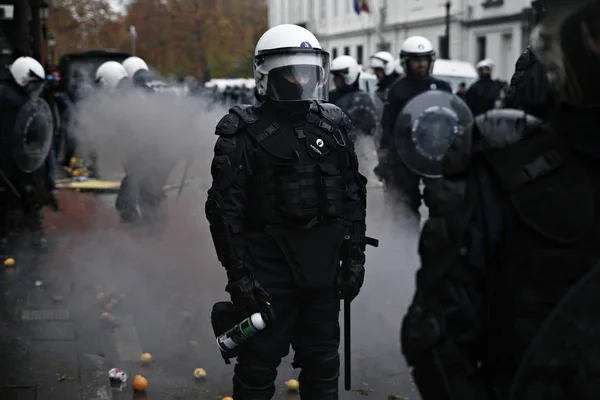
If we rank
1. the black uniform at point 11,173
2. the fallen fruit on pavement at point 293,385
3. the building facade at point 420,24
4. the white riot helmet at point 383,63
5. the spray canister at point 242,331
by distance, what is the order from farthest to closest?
the building facade at point 420,24, the white riot helmet at point 383,63, the black uniform at point 11,173, the fallen fruit on pavement at point 293,385, the spray canister at point 242,331

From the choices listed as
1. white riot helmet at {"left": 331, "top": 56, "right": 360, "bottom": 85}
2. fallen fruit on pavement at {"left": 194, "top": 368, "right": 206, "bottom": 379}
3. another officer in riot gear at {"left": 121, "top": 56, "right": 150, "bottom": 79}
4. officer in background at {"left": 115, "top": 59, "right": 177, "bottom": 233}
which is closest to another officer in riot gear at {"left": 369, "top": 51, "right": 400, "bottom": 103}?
white riot helmet at {"left": 331, "top": 56, "right": 360, "bottom": 85}

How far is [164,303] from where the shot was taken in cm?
785

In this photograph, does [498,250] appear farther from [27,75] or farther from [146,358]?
[27,75]

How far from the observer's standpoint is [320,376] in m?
4.50

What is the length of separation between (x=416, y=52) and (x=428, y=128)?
0.85 m

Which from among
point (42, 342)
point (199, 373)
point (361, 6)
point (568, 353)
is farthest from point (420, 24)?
point (568, 353)

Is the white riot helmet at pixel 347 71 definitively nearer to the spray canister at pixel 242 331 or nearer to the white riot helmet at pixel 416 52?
the white riot helmet at pixel 416 52

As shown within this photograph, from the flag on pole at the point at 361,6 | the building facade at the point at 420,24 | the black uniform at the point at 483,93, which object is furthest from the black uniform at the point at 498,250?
the flag on pole at the point at 361,6

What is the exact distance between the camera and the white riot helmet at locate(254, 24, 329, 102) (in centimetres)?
454

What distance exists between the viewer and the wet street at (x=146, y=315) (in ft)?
19.4

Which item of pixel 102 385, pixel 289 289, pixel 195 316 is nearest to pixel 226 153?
pixel 289 289

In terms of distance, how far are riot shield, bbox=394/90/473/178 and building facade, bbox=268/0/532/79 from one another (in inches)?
831

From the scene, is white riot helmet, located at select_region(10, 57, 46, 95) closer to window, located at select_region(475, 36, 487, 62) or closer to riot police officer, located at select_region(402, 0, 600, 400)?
riot police officer, located at select_region(402, 0, 600, 400)

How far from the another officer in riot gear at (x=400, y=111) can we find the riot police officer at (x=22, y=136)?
128 inches
